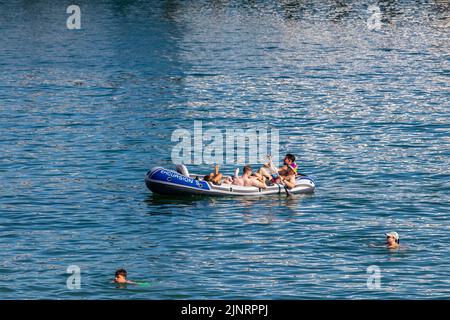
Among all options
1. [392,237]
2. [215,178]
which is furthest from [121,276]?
[215,178]

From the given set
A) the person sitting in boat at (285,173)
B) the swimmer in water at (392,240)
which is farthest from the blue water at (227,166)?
the person sitting in boat at (285,173)

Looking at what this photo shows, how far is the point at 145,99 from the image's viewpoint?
245 ft

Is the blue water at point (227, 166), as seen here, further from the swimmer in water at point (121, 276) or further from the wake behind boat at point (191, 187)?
the wake behind boat at point (191, 187)

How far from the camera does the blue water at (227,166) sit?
37.1 metres

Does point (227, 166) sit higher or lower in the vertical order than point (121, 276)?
higher

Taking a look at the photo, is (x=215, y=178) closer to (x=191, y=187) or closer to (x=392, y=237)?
(x=191, y=187)

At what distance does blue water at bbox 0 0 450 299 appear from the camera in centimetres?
3706

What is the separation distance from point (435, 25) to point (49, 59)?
3985 cm

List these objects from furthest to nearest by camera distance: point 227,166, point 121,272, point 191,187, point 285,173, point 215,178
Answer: point 227,166 < point 285,173 < point 215,178 < point 191,187 < point 121,272

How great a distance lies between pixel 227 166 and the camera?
53812mm

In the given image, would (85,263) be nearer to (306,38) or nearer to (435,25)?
(306,38)

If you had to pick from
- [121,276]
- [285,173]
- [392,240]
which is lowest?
[121,276]

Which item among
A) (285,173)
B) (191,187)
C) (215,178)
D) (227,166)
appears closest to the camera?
(191,187)
